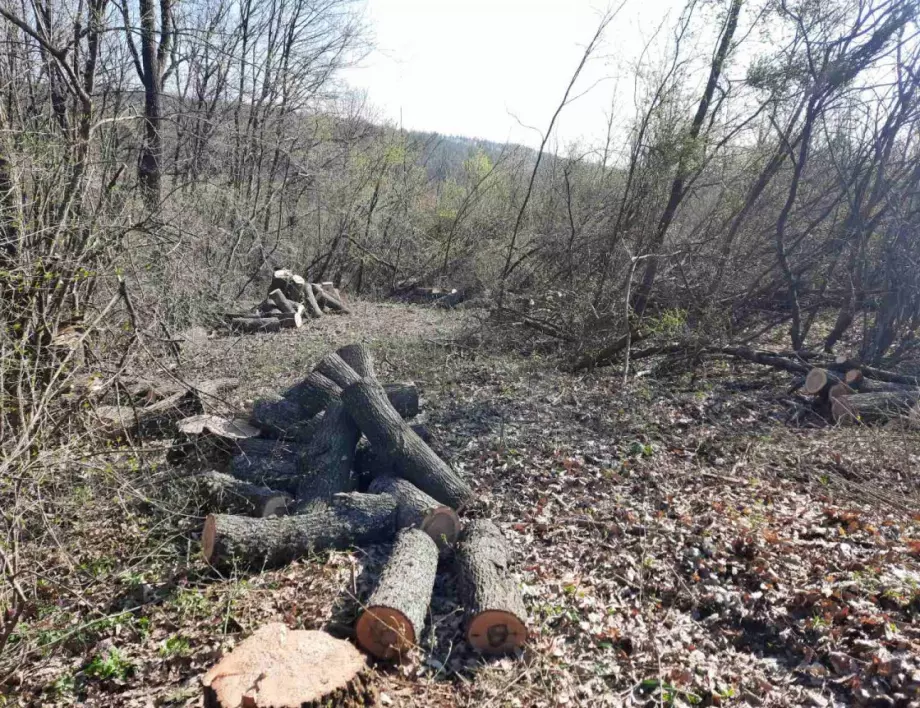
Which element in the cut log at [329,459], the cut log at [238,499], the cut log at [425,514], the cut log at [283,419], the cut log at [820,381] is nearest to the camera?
the cut log at [425,514]

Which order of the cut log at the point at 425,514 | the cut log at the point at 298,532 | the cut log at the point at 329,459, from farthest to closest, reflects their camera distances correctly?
the cut log at the point at 329,459
the cut log at the point at 425,514
the cut log at the point at 298,532

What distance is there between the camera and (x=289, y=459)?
5500mm

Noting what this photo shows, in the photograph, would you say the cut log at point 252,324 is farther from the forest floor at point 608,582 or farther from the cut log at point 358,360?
the forest floor at point 608,582

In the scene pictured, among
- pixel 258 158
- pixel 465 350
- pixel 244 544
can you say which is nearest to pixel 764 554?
pixel 244 544

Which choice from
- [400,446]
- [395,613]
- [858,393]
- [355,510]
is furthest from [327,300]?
[395,613]

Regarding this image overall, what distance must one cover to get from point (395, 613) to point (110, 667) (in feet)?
5.29

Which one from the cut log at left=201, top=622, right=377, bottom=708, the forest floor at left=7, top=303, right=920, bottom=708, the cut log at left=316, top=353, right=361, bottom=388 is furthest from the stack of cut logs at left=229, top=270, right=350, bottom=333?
the cut log at left=201, top=622, right=377, bottom=708

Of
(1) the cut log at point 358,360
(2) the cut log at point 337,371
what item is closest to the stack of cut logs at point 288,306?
(1) the cut log at point 358,360

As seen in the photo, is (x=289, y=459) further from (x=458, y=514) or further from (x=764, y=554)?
(x=764, y=554)

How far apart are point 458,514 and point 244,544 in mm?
1673

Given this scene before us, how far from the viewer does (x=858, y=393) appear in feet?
22.3

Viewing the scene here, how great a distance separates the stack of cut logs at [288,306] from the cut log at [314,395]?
230 inches

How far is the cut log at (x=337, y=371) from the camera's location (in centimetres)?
628

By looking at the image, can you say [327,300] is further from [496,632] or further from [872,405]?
[496,632]
